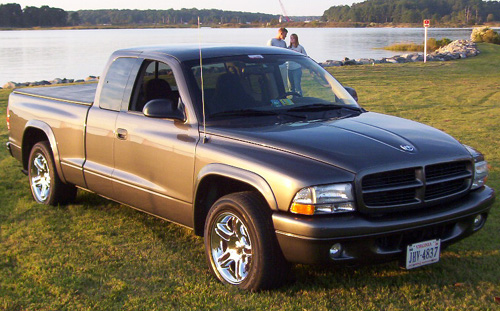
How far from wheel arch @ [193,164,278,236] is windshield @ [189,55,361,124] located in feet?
1.59

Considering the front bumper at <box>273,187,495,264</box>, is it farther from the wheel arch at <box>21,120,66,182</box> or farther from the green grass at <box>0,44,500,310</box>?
the wheel arch at <box>21,120,66,182</box>

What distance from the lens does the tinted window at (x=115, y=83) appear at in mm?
5973

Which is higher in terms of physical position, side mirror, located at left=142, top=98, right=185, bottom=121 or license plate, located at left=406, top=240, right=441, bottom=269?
side mirror, located at left=142, top=98, right=185, bottom=121

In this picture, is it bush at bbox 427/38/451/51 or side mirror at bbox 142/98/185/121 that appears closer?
side mirror at bbox 142/98/185/121

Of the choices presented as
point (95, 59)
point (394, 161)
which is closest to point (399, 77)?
point (394, 161)

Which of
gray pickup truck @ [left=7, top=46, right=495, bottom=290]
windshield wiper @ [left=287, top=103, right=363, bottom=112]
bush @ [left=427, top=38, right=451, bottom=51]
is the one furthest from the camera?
bush @ [left=427, top=38, right=451, bottom=51]

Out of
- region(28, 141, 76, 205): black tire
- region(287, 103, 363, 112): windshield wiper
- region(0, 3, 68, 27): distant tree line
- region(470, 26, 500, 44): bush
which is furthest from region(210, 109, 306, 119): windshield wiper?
region(0, 3, 68, 27): distant tree line

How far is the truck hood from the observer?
4.30m

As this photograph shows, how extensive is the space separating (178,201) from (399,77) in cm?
1741

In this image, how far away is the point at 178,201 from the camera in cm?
515

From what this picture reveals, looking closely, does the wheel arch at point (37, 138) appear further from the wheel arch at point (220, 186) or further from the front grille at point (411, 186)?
the front grille at point (411, 186)

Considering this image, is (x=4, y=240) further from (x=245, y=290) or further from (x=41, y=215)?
(x=245, y=290)

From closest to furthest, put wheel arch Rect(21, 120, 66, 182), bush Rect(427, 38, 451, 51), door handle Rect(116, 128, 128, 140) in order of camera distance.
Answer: door handle Rect(116, 128, 128, 140) → wheel arch Rect(21, 120, 66, 182) → bush Rect(427, 38, 451, 51)

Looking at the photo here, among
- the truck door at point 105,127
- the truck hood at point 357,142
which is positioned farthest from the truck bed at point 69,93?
the truck hood at point 357,142
